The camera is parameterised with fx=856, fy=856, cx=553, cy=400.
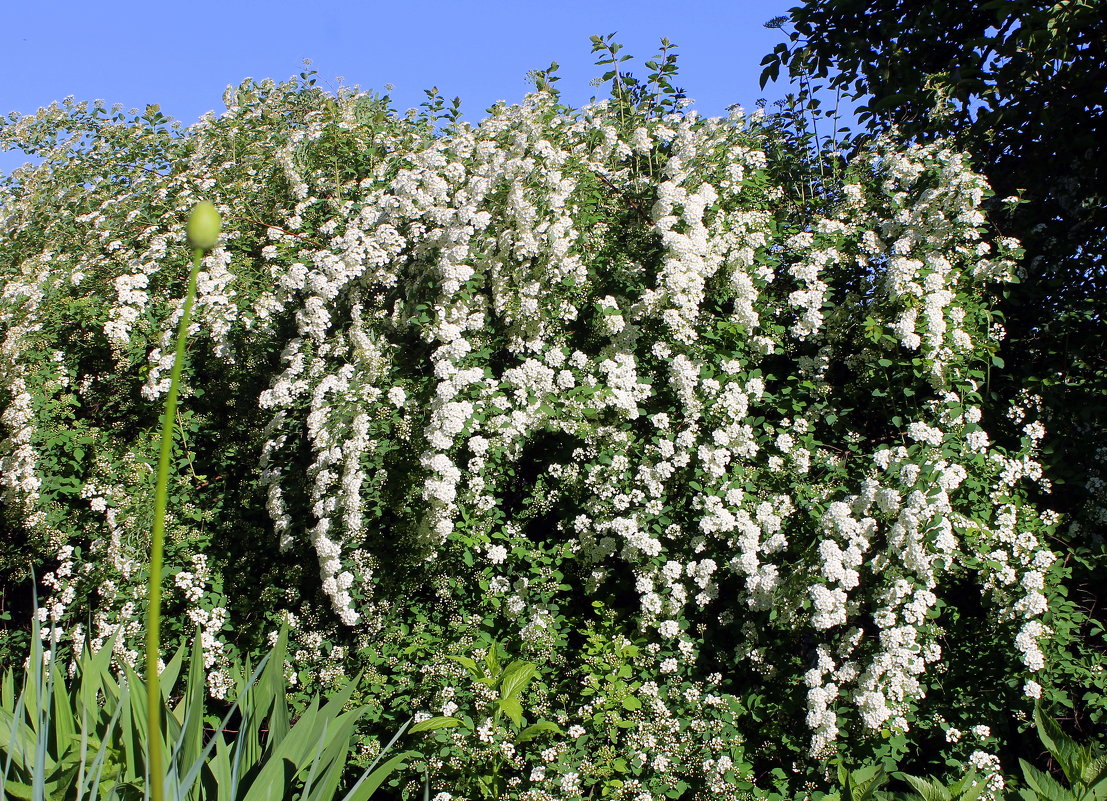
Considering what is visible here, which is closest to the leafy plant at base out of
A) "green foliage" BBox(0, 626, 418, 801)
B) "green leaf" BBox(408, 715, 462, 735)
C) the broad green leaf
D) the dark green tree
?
"green leaf" BBox(408, 715, 462, 735)

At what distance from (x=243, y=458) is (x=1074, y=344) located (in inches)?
153

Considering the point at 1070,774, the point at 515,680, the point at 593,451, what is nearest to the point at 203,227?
the point at 515,680

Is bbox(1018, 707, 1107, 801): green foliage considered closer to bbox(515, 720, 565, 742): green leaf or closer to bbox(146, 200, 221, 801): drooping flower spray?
bbox(515, 720, 565, 742): green leaf

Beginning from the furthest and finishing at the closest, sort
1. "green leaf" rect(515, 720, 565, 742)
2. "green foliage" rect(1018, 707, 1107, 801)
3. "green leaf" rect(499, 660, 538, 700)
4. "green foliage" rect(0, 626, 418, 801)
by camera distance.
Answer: "green leaf" rect(499, 660, 538, 700) → "green leaf" rect(515, 720, 565, 742) → "green foliage" rect(1018, 707, 1107, 801) → "green foliage" rect(0, 626, 418, 801)

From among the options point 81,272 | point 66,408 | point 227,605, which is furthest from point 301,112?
point 227,605

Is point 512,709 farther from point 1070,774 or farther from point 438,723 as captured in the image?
point 1070,774

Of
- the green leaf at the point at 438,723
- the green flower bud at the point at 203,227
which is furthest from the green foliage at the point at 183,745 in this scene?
the green flower bud at the point at 203,227

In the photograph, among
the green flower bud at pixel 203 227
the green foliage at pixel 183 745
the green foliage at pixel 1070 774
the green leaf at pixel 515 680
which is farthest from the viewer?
the green leaf at pixel 515 680

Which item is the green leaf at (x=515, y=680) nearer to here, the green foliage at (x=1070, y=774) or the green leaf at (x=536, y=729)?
the green leaf at (x=536, y=729)

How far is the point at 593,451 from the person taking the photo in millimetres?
3658

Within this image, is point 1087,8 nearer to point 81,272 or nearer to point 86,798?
point 86,798

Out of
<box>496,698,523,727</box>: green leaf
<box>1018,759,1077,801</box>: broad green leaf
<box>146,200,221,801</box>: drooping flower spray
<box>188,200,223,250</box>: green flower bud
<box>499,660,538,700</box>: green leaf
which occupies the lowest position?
<box>1018,759,1077,801</box>: broad green leaf

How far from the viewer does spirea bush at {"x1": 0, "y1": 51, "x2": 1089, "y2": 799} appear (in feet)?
Answer: 10.3

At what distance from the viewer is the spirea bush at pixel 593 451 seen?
315cm
